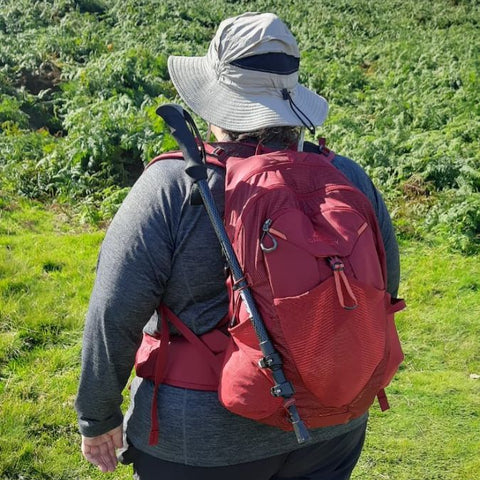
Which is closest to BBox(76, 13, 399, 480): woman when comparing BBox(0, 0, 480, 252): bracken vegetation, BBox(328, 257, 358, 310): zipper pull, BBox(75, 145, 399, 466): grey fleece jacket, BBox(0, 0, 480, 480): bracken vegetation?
BBox(75, 145, 399, 466): grey fleece jacket

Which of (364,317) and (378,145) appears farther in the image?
(378,145)

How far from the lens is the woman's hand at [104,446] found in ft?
7.39

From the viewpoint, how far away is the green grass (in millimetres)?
3955

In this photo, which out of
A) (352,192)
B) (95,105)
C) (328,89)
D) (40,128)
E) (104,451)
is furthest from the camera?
(328,89)

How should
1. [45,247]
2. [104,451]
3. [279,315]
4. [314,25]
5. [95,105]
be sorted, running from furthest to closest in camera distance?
1. [314,25]
2. [95,105]
3. [45,247]
4. [104,451]
5. [279,315]

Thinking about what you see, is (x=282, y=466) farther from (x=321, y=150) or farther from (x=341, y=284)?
(x=321, y=150)

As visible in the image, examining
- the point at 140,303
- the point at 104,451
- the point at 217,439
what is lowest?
the point at 104,451

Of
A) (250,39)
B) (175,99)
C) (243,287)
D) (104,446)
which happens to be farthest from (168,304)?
(175,99)

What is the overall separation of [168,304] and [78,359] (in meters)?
2.97

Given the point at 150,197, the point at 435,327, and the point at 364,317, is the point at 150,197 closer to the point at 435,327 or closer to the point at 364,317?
the point at 364,317

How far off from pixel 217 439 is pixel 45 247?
5.12 m

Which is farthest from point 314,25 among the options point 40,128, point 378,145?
point 378,145

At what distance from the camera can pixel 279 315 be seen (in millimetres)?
1776

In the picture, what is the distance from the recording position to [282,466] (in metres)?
2.17
